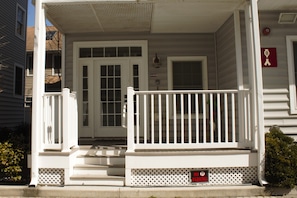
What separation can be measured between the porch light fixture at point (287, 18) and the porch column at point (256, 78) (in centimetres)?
108

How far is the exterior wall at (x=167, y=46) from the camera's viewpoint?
22.8 ft

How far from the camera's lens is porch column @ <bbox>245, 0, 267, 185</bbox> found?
15.5 feet

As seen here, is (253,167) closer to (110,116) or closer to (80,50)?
(110,116)

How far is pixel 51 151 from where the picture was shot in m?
4.92

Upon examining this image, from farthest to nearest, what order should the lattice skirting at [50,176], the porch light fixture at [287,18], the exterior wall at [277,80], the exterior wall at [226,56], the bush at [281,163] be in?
the exterior wall at [226,56] → the porch light fixture at [287,18] → the exterior wall at [277,80] → the lattice skirting at [50,176] → the bush at [281,163]

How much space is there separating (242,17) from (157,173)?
3332 mm

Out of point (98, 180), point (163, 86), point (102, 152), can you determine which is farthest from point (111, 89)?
point (98, 180)

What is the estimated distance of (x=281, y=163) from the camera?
4.52m

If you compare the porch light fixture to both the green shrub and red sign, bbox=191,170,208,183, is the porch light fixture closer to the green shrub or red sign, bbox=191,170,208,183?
red sign, bbox=191,170,208,183

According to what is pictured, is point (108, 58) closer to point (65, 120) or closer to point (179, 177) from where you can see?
point (65, 120)

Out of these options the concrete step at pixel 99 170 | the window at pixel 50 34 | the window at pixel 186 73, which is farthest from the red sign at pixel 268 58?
the window at pixel 50 34

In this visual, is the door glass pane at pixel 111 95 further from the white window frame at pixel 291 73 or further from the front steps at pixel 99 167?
the white window frame at pixel 291 73

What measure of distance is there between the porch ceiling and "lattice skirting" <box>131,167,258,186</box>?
2.86 meters

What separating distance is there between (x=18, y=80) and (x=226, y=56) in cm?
923
